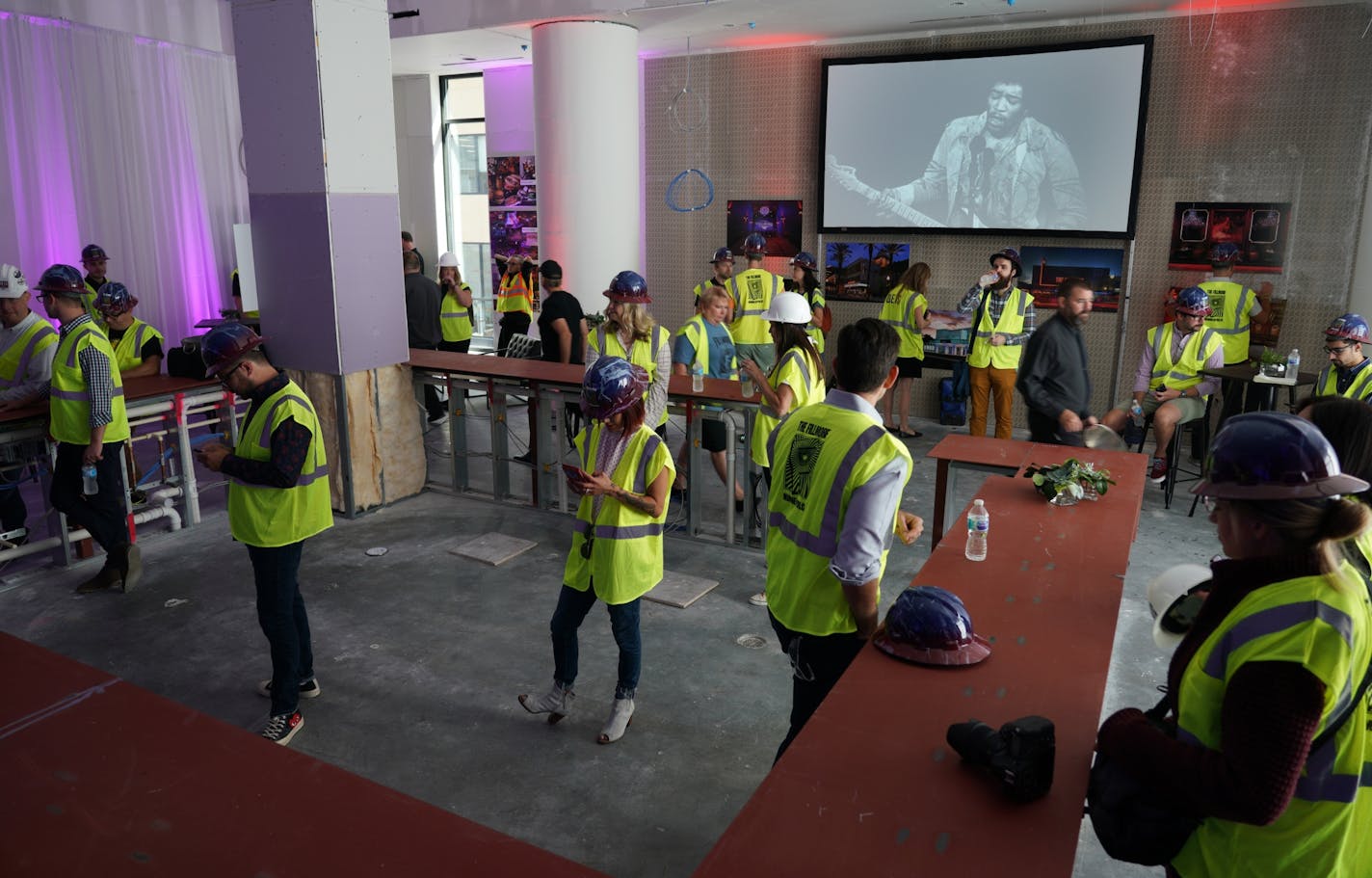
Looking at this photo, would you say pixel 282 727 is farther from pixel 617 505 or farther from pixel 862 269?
pixel 862 269

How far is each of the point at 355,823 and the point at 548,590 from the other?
378 cm

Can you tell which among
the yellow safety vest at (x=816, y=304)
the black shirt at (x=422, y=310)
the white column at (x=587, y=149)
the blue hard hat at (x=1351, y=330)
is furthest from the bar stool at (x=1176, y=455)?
the black shirt at (x=422, y=310)

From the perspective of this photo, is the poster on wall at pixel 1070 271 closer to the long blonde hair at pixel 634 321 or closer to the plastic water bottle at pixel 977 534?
the long blonde hair at pixel 634 321

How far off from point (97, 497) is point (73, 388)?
0.73 meters

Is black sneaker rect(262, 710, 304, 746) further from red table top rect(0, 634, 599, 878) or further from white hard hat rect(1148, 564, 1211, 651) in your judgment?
white hard hat rect(1148, 564, 1211, 651)

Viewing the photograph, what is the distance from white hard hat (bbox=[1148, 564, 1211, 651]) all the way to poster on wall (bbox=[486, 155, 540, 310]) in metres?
11.5

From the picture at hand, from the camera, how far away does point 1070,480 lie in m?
4.54

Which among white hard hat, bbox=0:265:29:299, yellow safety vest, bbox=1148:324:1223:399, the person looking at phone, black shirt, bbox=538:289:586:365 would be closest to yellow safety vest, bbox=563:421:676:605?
the person looking at phone

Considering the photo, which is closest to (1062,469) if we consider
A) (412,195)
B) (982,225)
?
(982,225)

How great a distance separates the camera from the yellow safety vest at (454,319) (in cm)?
1072

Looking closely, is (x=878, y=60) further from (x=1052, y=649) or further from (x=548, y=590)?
(x=1052, y=649)

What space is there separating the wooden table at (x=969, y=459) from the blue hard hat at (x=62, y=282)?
539 cm

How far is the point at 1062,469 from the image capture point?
4.64 meters

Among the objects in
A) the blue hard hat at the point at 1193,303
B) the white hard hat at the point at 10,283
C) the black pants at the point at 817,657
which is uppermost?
the white hard hat at the point at 10,283
